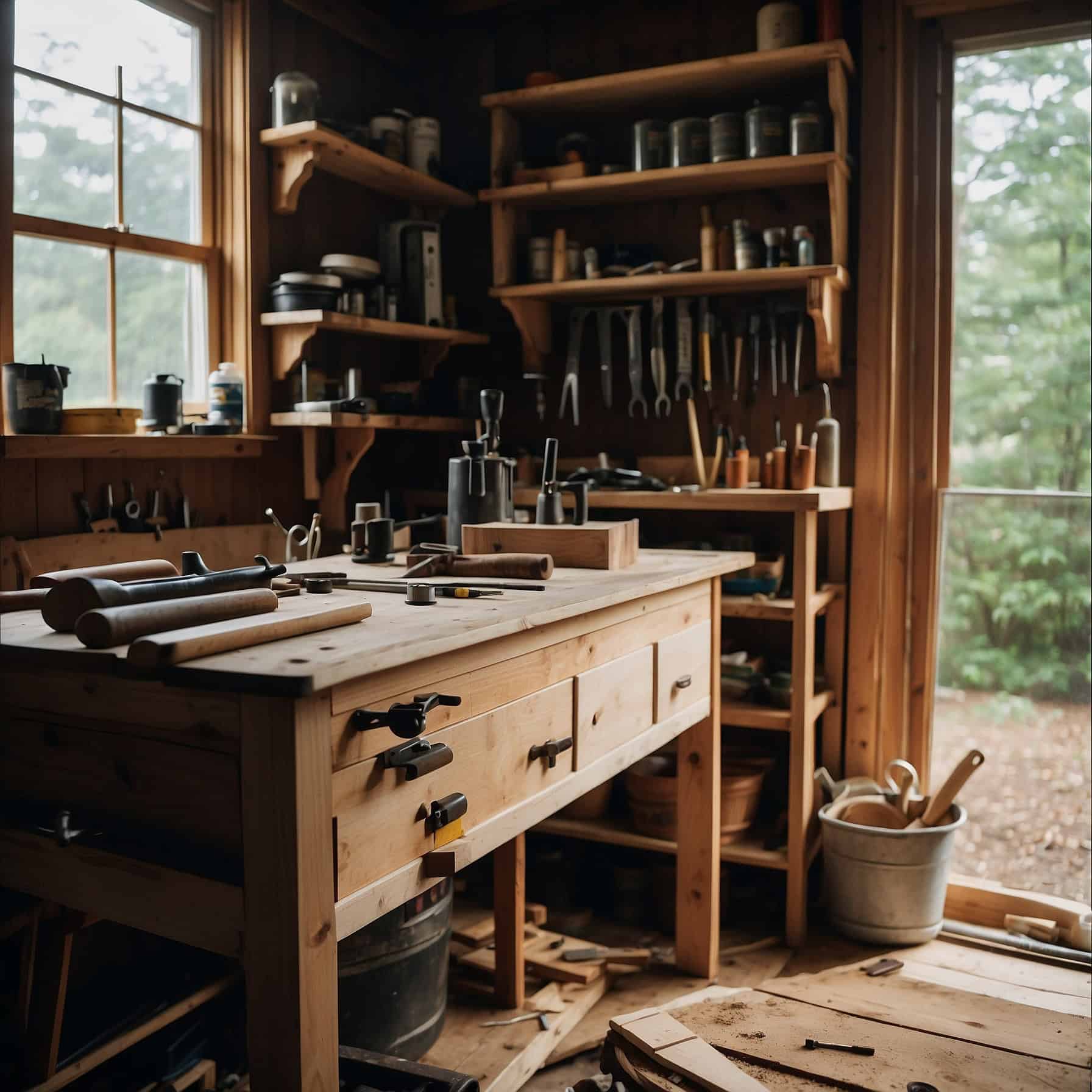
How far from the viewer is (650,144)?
326cm

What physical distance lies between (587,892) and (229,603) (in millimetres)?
2178

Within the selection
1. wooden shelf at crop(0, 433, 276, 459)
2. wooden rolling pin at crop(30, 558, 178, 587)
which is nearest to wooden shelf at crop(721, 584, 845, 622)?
wooden shelf at crop(0, 433, 276, 459)

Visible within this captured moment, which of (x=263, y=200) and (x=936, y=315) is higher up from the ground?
(x=263, y=200)

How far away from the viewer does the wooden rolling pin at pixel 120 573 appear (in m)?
1.61

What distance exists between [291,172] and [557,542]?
1.44 meters

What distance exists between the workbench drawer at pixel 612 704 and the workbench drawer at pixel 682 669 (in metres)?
0.05

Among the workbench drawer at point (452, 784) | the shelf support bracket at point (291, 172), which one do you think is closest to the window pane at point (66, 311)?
the shelf support bracket at point (291, 172)

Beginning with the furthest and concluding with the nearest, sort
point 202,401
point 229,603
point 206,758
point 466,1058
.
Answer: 1. point 202,401
2. point 466,1058
3. point 229,603
4. point 206,758

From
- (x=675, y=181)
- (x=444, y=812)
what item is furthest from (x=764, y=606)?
(x=444, y=812)

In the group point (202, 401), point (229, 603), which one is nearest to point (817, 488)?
point (202, 401)

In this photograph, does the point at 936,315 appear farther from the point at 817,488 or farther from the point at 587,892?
the point at 587,892

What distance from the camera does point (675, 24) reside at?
→ 3.45 metres

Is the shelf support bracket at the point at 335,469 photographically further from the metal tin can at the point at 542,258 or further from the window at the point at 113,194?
the metal tin can at the point at 542,258

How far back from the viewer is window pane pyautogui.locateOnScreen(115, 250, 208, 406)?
2770 millimetres
